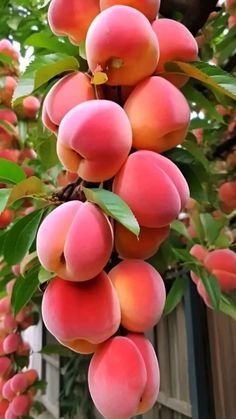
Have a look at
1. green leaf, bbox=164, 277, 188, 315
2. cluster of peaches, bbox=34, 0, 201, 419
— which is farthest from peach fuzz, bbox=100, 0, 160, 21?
green leaf, bbox=164, 277, 188, 315

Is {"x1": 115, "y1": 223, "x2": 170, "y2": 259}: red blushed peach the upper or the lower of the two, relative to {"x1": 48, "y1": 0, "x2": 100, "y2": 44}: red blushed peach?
lower

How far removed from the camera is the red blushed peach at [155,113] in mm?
336

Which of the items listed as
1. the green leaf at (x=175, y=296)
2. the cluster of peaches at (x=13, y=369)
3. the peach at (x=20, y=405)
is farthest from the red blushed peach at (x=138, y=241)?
the peach at (x=20, y=405)

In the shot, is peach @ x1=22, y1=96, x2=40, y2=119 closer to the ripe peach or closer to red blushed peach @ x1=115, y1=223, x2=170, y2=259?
the ripe peach

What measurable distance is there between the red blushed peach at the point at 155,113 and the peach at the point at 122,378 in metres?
0.14

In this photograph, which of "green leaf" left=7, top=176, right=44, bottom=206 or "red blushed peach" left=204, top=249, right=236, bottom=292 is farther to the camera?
"red blushed peach" left=204, top=249, right=236, bottom=292

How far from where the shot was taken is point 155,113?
334mm

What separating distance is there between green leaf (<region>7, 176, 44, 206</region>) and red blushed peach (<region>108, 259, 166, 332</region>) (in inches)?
3.5

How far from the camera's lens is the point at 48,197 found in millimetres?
378

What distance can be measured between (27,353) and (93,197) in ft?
3.02

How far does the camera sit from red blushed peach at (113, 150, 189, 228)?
319 mm

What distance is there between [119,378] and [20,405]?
86 centimetres

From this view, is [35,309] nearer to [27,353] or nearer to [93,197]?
[27,353]

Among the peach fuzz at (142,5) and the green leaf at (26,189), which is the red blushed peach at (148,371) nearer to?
the green leaf at (26,189)
